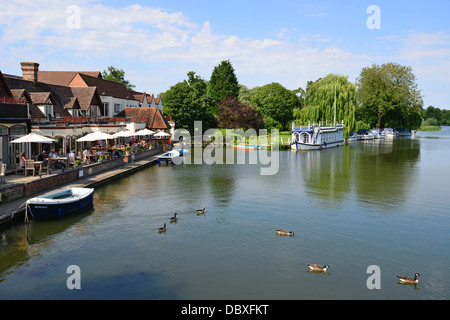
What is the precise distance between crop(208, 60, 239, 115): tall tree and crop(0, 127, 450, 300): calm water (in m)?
76.8

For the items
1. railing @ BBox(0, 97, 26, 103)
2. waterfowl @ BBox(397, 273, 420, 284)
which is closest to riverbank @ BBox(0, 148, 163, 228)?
railing @ BBox(0, 97, 26, 103)

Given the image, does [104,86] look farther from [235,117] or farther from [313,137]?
[313,137]

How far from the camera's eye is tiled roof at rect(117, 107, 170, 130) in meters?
61.4

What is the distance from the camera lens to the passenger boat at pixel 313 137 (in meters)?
70.2

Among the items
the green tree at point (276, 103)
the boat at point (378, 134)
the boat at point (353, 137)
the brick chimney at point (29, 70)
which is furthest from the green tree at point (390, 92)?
the brick chimney at point (29, 70)

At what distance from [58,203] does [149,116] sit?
43.0 meters

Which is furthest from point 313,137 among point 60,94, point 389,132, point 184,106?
point 389,132

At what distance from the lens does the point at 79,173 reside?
29938mm

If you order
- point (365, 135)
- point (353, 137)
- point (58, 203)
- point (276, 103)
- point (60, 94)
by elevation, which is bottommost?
point (58, 203)

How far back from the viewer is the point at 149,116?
205 feet

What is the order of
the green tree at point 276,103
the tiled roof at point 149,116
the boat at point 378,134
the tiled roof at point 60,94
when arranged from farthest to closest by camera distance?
1. the boat at point 378,134
2. the green tree at point 276,103
3. the tiled roof at point 149,116
4. the tiled roof at point 60,94

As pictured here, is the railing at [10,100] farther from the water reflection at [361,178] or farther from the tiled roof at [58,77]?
the tiled roof at [58,77]

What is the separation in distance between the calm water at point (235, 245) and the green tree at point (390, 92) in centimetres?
8482
